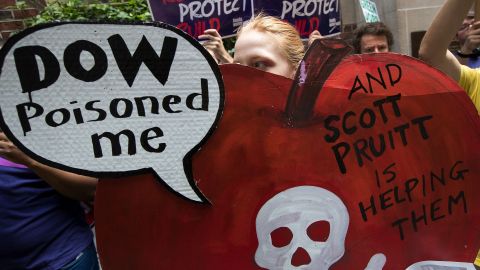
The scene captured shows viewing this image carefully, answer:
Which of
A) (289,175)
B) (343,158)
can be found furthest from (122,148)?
(343,158)

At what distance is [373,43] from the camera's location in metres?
2.54

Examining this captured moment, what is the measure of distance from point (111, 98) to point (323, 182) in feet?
1.83

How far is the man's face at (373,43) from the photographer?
2529 mm

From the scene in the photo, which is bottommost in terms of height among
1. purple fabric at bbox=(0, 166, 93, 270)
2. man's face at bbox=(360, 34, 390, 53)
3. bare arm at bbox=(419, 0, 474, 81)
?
purple fabric at bbox=(0, 166, 93, 270)

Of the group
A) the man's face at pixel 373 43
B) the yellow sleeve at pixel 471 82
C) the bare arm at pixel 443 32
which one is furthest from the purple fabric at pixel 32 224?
the man's face at pixel 373 43

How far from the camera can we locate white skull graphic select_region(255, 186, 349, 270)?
3.71 feet

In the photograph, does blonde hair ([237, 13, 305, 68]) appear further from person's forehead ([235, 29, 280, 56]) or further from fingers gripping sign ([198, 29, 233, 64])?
fingers gripping sign ([198, 29, 233, 64])

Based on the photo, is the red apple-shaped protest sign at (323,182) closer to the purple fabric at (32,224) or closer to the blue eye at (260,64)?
the blue eye at (260,64)

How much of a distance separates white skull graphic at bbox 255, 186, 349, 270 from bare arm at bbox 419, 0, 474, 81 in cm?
82

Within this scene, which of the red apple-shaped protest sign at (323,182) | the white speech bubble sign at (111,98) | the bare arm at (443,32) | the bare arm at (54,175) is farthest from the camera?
the bare arm at (443,32)

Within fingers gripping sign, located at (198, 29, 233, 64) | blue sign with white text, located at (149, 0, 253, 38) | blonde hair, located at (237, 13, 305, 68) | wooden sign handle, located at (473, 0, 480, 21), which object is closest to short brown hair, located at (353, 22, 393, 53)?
blue sign with white text, located at (149, 0, 253, 38)

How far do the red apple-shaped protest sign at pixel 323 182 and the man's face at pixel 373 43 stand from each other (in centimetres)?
138

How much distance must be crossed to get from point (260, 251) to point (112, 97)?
20.6 inches

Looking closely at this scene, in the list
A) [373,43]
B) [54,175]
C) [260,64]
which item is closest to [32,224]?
[54,175]
